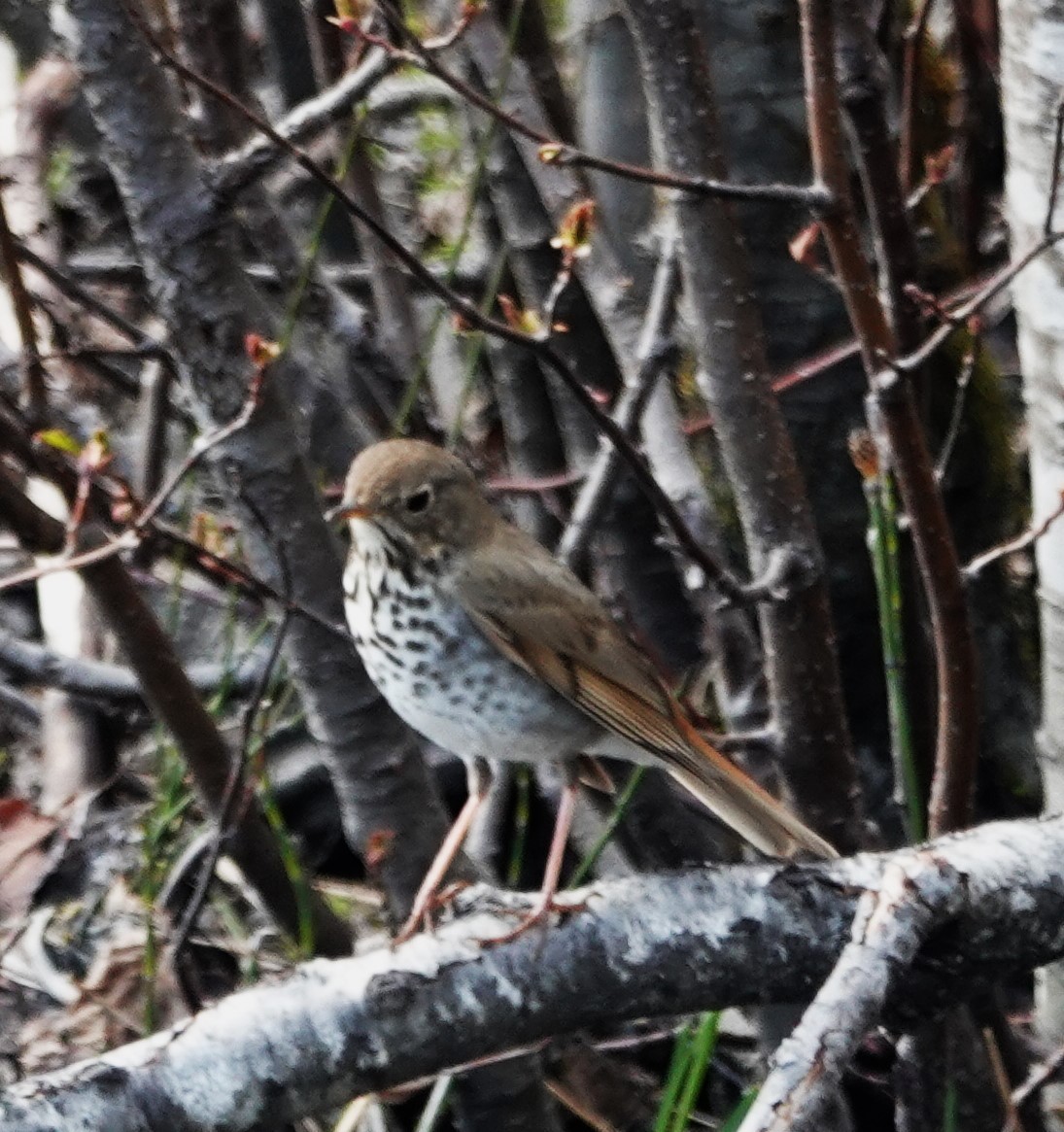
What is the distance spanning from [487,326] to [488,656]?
0.62 metres

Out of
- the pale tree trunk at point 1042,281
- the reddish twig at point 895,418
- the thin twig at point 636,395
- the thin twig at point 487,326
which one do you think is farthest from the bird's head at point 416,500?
the pale tree trunk at point 1042,281

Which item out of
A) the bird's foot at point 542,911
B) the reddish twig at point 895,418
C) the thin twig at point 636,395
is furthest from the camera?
the thin twig at point 636,395

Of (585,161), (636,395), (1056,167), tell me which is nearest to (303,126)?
(585,161)

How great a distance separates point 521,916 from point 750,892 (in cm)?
24

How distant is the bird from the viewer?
2201mm

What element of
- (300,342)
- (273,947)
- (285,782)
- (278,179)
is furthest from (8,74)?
(273,947)

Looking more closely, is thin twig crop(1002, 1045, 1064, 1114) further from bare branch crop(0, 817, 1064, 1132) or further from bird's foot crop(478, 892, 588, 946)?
bird's foot crop(478, 892, 588, 946)

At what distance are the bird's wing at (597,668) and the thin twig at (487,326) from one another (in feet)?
0.61

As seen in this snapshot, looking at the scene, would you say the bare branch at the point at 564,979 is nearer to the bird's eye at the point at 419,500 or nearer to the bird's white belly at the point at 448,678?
the bird's white belly at the point at 448,678

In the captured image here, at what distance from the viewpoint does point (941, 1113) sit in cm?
222

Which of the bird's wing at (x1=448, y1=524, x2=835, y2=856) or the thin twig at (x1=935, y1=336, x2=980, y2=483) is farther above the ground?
the thin twig at (x1=935, y1=336, x2=980, y2=483)

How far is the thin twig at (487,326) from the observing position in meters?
1.80

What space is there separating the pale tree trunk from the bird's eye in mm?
794

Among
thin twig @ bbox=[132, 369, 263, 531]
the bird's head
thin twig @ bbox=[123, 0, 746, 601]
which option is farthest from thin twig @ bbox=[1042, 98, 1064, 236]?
thin twig @ bbox=[132, 369, 263, 531]
